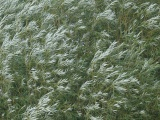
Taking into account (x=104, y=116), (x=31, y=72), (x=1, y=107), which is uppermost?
(x=31, y=72)

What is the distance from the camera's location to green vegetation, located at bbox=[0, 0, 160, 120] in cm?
479

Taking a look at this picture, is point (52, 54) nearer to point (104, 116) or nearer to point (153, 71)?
point (104, 116)

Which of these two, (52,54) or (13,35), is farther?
(13,35)

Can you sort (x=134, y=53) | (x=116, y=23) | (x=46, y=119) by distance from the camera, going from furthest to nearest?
1. (x=116, y=23)
2. (x=134, y=53)
3. (x=46, y=119)

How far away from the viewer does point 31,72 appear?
504cm

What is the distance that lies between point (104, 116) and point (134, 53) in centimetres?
116

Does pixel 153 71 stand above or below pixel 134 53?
below

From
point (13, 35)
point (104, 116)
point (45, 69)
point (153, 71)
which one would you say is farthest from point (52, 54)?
point (153, 71)

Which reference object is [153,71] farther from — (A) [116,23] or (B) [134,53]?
(A) [116,23]

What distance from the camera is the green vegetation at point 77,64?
15.7 ft

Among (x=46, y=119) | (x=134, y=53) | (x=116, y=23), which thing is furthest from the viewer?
(x=116, y=23)

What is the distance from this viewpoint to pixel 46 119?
459cm

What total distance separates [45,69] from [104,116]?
3.59 feet

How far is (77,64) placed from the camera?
17.1ft
